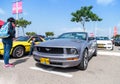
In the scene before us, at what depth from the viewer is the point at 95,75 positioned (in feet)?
15.3

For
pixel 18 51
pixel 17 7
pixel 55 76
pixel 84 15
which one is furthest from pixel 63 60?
pixel 84 15

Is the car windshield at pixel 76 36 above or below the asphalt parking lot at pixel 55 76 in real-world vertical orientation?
above

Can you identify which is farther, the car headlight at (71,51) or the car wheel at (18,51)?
the car wheel at (18,51)

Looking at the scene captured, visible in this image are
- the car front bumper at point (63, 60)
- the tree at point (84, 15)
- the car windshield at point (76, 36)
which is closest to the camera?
the car front bumper at point (63, 60)

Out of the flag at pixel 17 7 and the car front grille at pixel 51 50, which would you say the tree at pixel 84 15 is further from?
the car front grille at pixel 51 50

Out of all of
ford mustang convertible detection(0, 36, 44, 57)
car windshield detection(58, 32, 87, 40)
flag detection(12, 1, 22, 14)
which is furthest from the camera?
flag detection(12, 1, 22, 14)

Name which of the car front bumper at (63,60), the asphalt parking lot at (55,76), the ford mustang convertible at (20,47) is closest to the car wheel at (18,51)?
the ford mustang convertible at (20,47)

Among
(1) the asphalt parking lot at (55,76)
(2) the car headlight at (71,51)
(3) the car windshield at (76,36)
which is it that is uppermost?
(3) the car windshield at (76,36)

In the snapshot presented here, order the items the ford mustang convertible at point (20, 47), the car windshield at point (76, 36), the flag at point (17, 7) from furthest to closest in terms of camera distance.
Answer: the flag at point (17, 7) < the ford mustang convertible at point (20, 47) < the car windshield at point (76, 36)

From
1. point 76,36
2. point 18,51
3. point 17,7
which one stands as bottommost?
point 18,51

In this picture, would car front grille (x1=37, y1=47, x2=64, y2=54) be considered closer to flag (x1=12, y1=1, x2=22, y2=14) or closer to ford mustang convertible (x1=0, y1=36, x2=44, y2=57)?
ford mustang convertible (x1=0, y1=36, x2=44, y2=57)

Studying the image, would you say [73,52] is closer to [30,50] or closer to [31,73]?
[31,73]

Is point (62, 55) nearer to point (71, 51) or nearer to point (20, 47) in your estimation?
point (71, 51)

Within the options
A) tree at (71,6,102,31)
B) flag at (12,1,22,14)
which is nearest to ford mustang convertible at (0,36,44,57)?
flag at (12,1,22,14)
